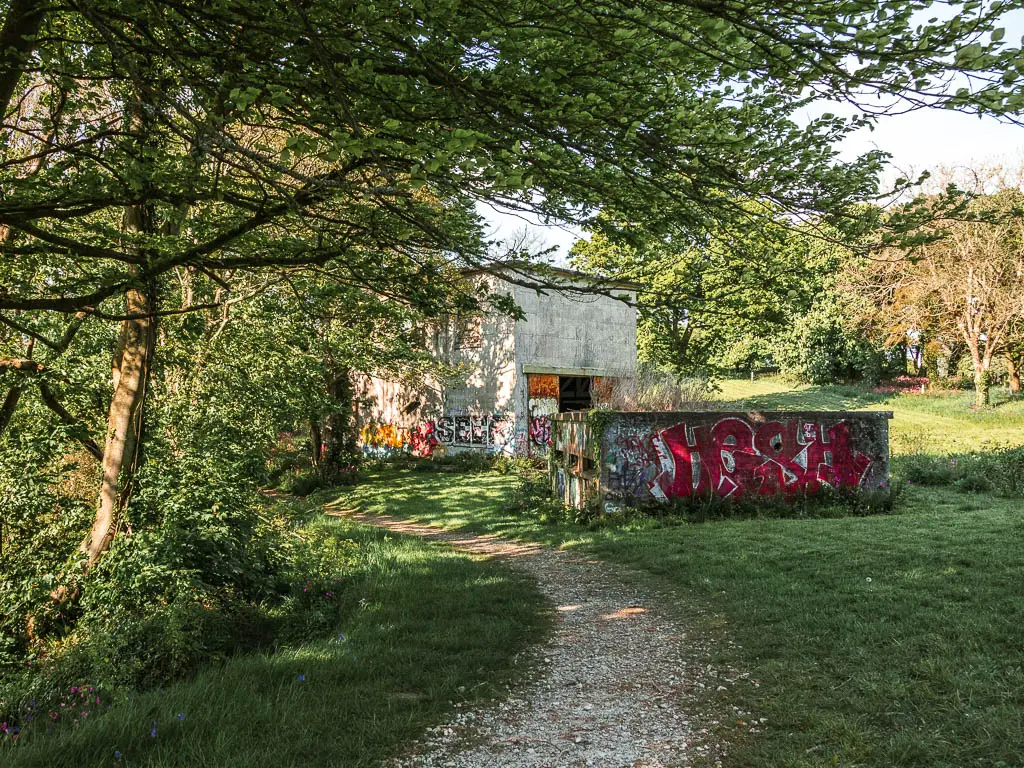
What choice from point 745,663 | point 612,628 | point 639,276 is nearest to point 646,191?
point 639,276

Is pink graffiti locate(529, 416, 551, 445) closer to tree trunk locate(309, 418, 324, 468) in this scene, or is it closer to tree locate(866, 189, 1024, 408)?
tree trunk locate(309, 418, 324, 468)

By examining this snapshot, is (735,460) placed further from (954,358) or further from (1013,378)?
(954,358)

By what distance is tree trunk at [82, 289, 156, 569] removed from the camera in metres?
7.25

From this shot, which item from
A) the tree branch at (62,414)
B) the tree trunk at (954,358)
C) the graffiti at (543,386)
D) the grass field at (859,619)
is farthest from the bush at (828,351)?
the tree branch at (62,414)

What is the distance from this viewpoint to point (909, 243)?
14.5 ft

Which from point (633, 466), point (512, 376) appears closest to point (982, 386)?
point (512, 376)

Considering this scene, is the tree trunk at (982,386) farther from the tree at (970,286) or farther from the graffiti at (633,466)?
the graffiti at (633,466)

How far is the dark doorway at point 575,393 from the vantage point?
24.3 metres

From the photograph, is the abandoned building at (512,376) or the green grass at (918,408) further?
the abandoned building at (512,376)

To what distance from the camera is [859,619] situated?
578 cm

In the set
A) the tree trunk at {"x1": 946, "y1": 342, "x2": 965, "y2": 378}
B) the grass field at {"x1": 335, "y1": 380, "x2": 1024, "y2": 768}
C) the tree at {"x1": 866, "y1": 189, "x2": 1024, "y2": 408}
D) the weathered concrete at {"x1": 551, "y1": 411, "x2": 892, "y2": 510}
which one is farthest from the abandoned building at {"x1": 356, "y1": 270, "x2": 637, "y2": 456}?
the tree trunk at {"x1": 946, "y1": 342, "x2": 965, "y2": 378}

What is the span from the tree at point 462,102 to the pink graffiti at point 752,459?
7.38 metres

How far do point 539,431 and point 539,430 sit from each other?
0.04m

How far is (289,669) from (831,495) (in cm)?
1098
